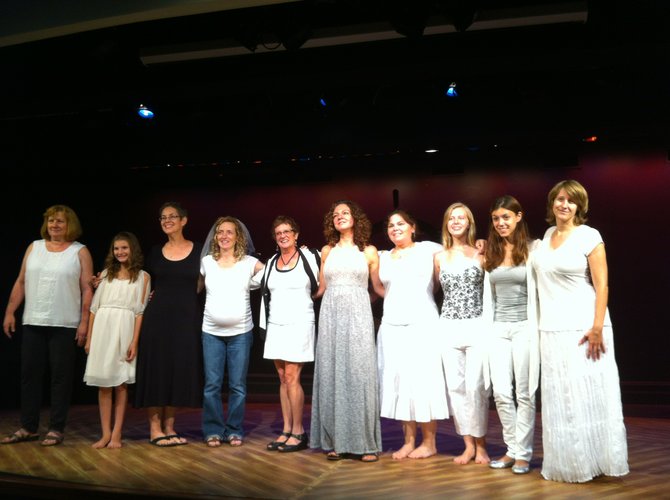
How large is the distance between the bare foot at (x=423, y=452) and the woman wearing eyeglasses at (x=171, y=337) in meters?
1.61

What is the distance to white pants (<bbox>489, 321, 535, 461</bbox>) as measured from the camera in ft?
13.5

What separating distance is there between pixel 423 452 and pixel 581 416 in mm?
1175

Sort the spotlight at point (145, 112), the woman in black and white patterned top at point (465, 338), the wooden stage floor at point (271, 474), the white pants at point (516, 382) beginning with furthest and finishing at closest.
A: the spotlight at point (145, 112) → the woman in black and white patterned top at point (465, 338) → the white pants at point (516, 382) → the wooden stage floor at point (271, 474)

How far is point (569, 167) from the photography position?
6.83 meters

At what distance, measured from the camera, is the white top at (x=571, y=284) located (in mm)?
3928

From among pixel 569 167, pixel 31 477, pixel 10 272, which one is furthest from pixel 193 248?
pixel 569 167

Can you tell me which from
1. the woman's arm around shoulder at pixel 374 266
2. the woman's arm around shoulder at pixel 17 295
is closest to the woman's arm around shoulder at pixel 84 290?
the woman's arm around shoulder at pixel 17 295

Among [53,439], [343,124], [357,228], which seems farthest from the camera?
[343,124]

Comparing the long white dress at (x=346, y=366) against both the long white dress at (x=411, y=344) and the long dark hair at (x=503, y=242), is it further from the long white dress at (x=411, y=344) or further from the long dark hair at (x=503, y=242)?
the long dark hair at (x=503, y=242)

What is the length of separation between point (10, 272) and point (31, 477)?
3.65 m

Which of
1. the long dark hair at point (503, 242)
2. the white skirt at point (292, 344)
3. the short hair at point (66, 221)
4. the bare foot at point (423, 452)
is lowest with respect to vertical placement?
the bare foot at point (423, 452)

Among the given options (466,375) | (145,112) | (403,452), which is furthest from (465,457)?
(145,112)

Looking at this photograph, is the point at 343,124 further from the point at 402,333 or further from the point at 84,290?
the point at 84,290

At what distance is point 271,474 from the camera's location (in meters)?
4.19
